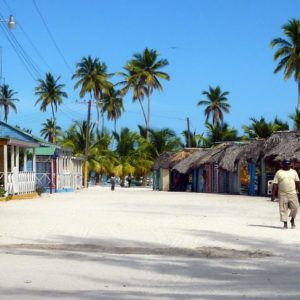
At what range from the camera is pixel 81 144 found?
61.1 metres

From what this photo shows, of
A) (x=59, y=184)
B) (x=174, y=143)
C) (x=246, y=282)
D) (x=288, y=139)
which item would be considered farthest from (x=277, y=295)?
(x=174, y=143)

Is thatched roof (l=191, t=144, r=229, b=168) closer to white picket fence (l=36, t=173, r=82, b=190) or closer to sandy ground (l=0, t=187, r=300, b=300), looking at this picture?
white picket fence (l=36, t=173, r=82, b=190)

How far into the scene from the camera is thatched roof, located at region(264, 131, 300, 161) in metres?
32.3

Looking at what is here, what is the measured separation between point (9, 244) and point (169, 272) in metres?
4.47

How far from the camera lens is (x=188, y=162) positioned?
161ft

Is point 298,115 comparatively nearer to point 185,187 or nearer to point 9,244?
point 185,187

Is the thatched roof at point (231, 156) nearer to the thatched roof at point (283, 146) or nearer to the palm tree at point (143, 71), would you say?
the thatched roof at point (283, 146)

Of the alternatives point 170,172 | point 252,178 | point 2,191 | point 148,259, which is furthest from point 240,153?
point 148,259

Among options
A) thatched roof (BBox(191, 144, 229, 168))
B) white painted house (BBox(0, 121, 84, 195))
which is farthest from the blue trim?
white painted house (BBox(0, 121, 84, 195))

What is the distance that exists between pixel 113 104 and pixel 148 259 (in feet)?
226

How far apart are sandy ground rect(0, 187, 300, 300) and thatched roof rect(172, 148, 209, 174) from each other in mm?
31303

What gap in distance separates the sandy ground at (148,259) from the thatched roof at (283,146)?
15794 millimetres

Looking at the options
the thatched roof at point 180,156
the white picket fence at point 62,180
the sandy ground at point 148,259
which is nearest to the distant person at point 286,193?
the sandy ground at point 148,259

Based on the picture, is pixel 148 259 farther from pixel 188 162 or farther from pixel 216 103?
pixel 216 103
